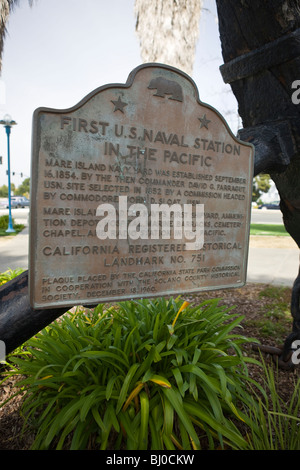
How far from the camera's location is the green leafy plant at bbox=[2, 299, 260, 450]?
5.75 feet

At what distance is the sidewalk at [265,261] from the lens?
Answer: 20.2 feet

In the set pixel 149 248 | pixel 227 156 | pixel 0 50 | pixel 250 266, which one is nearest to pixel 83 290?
pixel 149 248

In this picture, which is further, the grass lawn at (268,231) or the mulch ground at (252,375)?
the grass lawn at (268,231)

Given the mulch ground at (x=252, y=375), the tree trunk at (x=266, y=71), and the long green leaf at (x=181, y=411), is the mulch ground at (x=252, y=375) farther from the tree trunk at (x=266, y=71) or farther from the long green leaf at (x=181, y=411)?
the tree trunk at (x=266, y=71)

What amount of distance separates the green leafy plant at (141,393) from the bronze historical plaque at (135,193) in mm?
426

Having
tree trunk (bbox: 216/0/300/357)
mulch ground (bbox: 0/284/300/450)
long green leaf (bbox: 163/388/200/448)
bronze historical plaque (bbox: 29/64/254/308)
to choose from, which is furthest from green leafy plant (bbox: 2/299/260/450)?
tree trunk (bbox: 216/0/300/357)

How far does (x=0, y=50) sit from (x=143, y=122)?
380 inches

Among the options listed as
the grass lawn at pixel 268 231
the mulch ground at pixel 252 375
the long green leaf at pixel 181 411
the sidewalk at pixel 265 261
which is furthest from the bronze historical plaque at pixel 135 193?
the grass lawn at pixel 268 231

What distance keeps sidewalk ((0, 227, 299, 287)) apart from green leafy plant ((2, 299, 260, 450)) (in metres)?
4.02

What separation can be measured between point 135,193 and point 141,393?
3.83 feet

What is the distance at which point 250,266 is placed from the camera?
7.19 m

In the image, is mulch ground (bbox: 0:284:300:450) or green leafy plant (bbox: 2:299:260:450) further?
mulch ground (bbox: 0:284:300:450)

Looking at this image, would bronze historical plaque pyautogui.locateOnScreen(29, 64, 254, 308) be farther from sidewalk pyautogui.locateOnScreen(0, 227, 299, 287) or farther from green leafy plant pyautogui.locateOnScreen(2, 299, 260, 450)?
sidewalk pyautogui.locateOnScreen(0, 227, 299, 287)

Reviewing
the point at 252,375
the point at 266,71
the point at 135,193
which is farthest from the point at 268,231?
the point at 135,193
